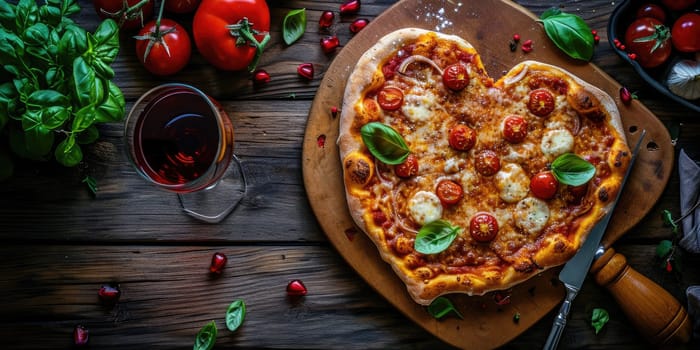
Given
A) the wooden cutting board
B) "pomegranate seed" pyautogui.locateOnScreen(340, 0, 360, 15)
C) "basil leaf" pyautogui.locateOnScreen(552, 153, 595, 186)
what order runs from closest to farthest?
"basil leaf" pyautogui.locateOnScreen(552, 153, 595, 186) < the wooden cutting board < "pomegranate seed" pyautogui.locateOnScreen(340, 0, 360, 15)

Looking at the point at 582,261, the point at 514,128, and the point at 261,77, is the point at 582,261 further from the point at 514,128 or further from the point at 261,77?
the point at 261,77

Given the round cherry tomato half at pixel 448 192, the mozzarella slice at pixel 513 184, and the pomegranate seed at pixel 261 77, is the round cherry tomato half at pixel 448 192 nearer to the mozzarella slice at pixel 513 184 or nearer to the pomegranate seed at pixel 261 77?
the mozzarella slice at pixel 513 184

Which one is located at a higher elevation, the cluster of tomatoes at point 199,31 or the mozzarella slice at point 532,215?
the cluster of tomatoes at point 199,31

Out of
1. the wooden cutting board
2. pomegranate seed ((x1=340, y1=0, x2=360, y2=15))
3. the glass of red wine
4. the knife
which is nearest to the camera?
the glass of red wine

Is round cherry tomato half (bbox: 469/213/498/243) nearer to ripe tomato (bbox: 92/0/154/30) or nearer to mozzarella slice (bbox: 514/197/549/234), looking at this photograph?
mozzarella slice (bbox: 514/197/549/234)

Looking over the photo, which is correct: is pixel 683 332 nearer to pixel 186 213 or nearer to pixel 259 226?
pixel 259 226

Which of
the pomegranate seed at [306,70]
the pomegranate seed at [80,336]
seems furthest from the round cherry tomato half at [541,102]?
the pomegranate seed at [80,336]

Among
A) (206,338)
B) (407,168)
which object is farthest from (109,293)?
(407,168)

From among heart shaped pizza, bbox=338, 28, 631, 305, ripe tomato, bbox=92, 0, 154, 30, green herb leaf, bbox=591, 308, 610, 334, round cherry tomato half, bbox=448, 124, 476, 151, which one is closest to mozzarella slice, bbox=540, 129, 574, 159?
heart shaped pizza, bbox=338, 28, 631, 305

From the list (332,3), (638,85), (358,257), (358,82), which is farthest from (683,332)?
(332,3)
